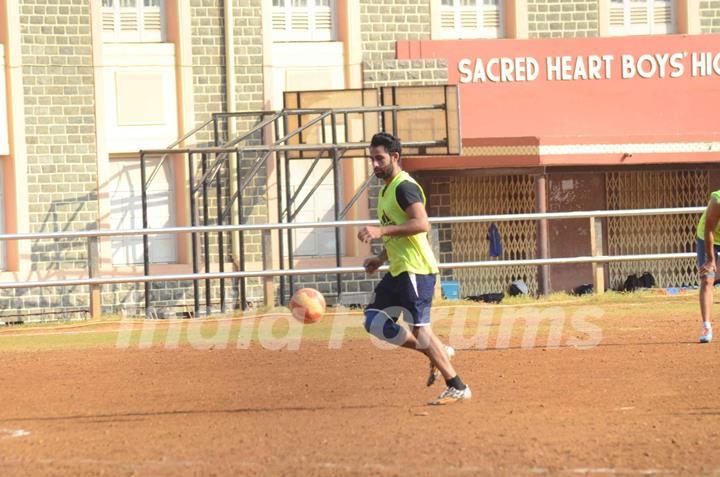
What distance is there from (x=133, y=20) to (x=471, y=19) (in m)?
6.43

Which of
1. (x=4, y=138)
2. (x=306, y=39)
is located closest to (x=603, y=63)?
(x=306, y=39)

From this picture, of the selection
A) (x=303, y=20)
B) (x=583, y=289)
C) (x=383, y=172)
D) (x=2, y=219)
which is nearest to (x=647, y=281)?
(x=583, y=289)

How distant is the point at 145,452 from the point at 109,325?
1005 centimetres

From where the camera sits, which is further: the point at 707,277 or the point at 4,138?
the point at 4,138

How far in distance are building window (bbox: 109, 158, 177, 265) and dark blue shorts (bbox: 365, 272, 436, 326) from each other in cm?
1513

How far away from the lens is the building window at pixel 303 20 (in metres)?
25.2

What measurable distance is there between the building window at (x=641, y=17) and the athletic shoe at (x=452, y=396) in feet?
57.2

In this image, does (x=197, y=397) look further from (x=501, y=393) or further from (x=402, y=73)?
(x=402, y=73)

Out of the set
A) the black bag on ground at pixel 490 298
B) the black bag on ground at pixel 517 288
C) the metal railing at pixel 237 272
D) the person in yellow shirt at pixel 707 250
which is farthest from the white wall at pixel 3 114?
the person in yellow shirt at pixel 707 250

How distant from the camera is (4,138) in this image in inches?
940

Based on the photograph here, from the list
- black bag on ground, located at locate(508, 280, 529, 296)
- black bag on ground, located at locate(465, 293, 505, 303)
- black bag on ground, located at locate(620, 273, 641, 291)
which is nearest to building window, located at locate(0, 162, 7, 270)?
black bag on ground, located at locate(465, 293, 505, 303)

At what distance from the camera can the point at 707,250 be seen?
12938 mm

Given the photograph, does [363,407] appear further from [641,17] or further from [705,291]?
[641,17]

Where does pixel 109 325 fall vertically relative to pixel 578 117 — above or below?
below
